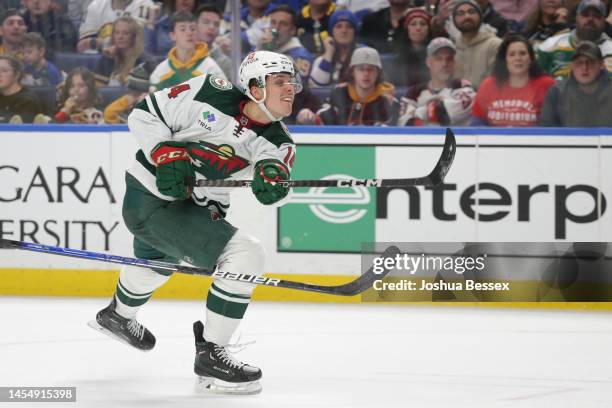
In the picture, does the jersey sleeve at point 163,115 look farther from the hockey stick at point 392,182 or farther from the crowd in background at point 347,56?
the crowd in background at point 347,56

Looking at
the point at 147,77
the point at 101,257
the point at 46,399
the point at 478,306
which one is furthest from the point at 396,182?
the point at 147,77

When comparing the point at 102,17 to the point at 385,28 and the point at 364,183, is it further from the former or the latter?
the point at 364,183

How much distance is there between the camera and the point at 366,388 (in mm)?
3713

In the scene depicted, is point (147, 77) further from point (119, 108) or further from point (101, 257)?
point (101, 257)

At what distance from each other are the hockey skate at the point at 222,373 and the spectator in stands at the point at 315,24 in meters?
2.64

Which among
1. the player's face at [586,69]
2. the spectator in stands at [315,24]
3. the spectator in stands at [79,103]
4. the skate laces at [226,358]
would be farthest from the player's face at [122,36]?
the skate laces at [226,358]

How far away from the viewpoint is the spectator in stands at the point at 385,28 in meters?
5.93

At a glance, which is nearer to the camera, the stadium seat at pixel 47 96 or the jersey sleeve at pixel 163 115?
the jersey sleeve at pixel 163 115

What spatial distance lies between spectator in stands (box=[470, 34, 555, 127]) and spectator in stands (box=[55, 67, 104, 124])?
197 centimetres

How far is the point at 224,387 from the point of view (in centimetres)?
368

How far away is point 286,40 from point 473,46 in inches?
38.4

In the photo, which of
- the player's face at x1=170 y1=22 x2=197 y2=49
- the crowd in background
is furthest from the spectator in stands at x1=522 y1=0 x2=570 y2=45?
the player's face at x1=170 y1=22 x2=197 y2=49

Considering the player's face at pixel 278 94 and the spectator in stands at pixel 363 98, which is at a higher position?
the spectator in stands at pixel 363 98

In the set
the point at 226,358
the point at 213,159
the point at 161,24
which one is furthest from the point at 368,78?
the point at 226,358
